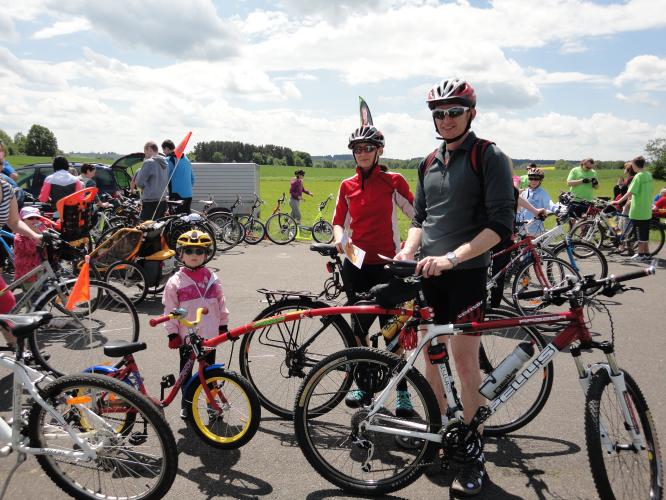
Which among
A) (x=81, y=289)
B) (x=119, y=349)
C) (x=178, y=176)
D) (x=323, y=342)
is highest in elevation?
(x=178, y=176)

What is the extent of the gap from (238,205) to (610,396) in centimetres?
1299

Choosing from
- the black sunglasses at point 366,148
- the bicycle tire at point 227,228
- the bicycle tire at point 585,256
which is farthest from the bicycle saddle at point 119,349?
the bicycle tire at point 227,228

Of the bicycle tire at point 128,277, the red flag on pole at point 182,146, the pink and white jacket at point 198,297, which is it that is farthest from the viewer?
the red flag on pole at point 182,146

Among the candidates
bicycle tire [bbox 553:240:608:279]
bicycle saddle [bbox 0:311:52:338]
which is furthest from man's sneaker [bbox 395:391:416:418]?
bicycle tire [bbox 553:240:608:279]

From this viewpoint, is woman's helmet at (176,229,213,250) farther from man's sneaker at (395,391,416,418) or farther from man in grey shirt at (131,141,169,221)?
man in grey shirt at (131,141,169,221)

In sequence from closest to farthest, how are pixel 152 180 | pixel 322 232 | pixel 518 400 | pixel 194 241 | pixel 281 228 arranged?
pixel 518 400 → pixel 194 241 → pixel 152 180 → pixel 281 228 → pixel 322 232

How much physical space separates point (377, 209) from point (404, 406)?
1.55 metres

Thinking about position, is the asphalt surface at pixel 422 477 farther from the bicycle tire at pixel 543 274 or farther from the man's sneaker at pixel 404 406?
the bicycle tire at pixel 543 274

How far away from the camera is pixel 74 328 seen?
15.4ft

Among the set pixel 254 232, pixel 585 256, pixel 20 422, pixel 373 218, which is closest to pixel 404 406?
pixel 373 218

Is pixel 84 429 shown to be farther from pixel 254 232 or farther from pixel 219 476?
pixel 254 232

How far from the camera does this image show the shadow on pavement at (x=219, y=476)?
292 cm

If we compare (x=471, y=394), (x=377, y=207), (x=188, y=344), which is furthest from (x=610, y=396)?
(x=188, y=344)

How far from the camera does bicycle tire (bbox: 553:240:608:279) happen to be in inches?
262
